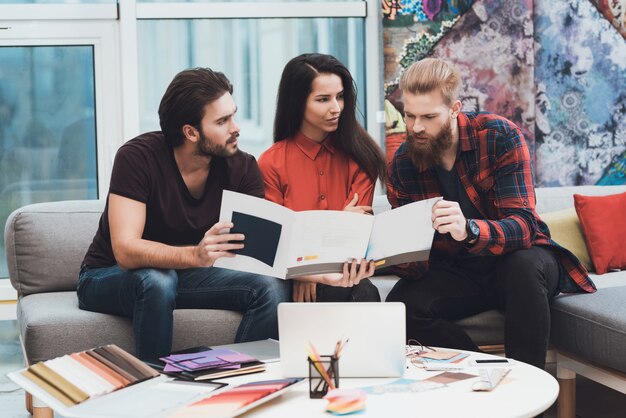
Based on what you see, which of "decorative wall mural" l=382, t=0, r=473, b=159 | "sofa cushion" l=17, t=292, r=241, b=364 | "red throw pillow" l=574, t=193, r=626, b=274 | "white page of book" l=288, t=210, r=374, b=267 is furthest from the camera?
"decorative wall mural" l=382, t=0, r=473, b=159

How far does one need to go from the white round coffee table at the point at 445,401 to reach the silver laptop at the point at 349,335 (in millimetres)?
32

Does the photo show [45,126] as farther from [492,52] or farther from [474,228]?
[474,228]

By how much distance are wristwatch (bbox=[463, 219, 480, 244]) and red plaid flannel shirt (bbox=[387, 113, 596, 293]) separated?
56 mm

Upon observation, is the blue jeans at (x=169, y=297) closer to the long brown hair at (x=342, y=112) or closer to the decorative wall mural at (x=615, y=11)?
the long brown hair at (x=342, y=112)

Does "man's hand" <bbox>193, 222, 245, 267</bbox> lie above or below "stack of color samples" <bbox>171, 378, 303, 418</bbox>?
above

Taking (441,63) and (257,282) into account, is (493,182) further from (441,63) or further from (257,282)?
(257,282)

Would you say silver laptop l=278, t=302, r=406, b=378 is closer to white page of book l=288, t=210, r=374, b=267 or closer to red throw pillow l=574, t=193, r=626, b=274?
white page of book l=288, t=210, r=374, b=267

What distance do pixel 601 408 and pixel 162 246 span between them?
1.52 meters

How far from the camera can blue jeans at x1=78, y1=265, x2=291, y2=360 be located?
2.33m

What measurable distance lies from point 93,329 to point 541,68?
110 inches

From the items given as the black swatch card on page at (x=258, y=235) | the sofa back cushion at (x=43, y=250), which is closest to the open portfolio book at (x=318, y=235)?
the black swatch card on page at (x=258, y=235)

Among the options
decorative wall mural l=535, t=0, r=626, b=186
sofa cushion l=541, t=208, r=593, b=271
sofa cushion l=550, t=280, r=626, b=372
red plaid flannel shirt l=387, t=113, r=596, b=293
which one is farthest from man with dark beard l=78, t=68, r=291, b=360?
decorative wall mural l=535, t=0, r=626, b=186

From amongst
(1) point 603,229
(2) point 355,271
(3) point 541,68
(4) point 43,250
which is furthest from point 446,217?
(3) point 541,68

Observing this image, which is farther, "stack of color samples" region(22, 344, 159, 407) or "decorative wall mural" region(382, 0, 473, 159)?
"decorative wall mural" region(382, 0, 473, 159)
